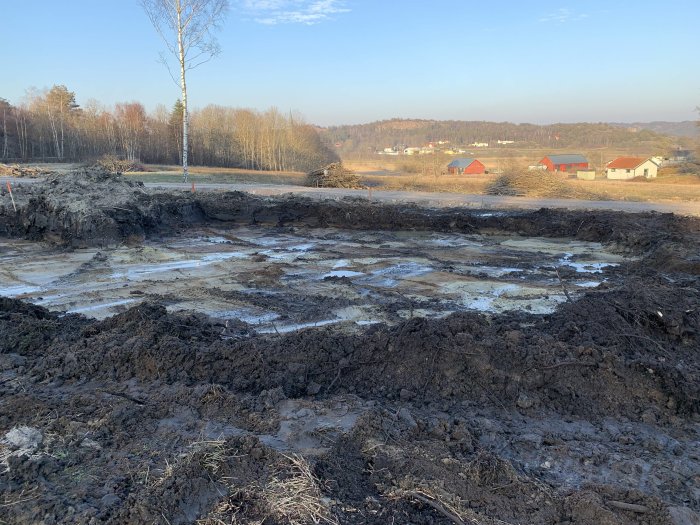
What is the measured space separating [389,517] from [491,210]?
51.0 ft

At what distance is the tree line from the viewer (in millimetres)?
53219

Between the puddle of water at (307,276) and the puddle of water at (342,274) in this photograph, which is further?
the puddle of water at (342,274)

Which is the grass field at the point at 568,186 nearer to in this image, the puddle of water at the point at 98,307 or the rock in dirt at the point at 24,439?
the puddle of water at the point at 98,307

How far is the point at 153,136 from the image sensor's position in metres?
59.8

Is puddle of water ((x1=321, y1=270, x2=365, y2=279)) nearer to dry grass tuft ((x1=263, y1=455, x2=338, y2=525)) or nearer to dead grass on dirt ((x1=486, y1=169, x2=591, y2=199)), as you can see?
dry grass tuft ((x1=263, y1=455, x2=338, y2=525))

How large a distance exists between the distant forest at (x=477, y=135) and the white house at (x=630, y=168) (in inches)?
1711

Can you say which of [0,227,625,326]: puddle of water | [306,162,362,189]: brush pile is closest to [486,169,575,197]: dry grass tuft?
[306,162,362,189]: brush pile

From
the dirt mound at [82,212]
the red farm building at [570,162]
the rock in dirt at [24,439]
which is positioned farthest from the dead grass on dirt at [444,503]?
the red farm building at [570,162]

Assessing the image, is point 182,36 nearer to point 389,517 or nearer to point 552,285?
point 552,285

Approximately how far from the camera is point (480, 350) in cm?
512

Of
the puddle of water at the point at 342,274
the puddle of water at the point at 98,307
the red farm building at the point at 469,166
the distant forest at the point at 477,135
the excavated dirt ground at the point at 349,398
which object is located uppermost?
the distant forest at the point at 477,135

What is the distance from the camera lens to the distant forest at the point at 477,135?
116m

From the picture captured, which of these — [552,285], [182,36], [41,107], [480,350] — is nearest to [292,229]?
[552,285]

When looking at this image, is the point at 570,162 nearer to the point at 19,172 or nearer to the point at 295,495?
the point at 19,172
